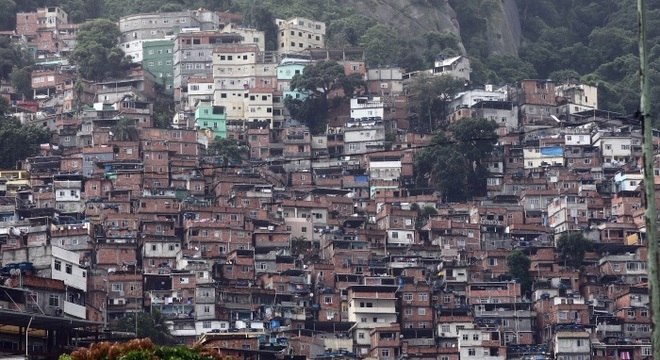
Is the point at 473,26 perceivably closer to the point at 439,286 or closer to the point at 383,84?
the point at 383,84

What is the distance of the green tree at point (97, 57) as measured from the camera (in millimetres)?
97062

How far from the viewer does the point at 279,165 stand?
3413 inches

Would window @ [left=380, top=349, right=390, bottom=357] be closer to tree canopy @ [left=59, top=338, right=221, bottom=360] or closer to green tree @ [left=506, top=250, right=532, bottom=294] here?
green tree @ [left=506, top=250, right=532, bottom=294]

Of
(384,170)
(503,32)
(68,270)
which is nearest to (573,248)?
(384,170)

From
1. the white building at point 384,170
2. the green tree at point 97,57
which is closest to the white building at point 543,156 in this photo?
the white building at point 384,170

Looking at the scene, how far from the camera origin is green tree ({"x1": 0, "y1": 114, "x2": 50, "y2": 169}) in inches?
3246

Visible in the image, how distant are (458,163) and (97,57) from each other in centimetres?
2405

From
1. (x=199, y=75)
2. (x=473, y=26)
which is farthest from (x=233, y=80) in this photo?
(x=473, y=26)

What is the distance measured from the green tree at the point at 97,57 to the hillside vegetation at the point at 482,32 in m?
7.69

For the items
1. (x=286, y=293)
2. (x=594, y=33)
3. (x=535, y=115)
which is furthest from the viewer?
(x=594, y=33)

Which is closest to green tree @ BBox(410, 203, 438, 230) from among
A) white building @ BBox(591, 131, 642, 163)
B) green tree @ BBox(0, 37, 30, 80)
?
white building @ BBox(591, 131, 642, 163)

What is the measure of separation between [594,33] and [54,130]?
42.5 metres

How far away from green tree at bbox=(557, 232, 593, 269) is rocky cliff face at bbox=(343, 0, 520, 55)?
3563 centimetres

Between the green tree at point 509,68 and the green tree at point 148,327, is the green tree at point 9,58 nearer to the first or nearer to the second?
the green tree at point 509,68
